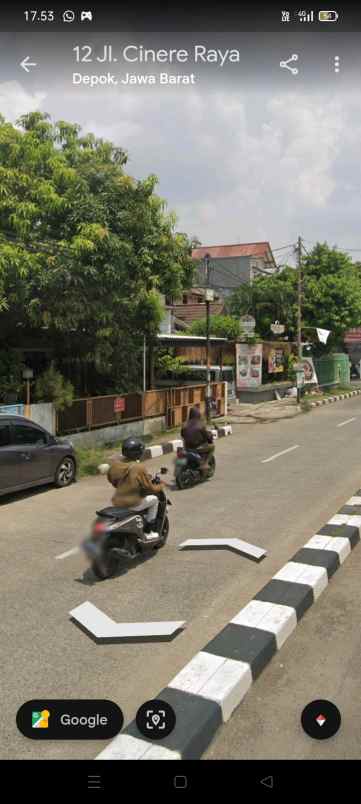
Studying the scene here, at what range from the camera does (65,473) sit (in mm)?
10438

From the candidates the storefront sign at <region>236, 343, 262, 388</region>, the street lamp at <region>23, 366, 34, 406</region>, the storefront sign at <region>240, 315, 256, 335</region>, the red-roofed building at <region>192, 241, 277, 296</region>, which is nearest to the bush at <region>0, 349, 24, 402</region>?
the street lamp at <region>23, 366, 34, 406</region>

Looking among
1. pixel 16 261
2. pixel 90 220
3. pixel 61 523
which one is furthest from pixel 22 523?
pixel 90 220

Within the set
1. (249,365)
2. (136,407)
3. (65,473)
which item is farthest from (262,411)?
(65,473)

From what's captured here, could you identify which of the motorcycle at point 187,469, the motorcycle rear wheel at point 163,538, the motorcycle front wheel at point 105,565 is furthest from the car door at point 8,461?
the motorcycle front wheel at point 105,565

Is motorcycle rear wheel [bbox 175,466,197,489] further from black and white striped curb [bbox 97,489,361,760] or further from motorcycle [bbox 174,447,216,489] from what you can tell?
black and white striped curb [bbox 97,489,361,760]

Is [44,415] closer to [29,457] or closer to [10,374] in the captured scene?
[10,374]

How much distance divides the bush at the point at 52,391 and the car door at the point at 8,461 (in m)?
3.74

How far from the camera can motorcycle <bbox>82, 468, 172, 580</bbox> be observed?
18.1ft

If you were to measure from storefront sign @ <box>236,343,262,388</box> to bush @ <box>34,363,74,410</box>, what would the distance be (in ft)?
43.4

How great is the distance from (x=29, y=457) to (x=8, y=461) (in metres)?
0.49

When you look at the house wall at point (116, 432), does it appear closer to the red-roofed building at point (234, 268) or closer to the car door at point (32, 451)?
the car door at point (32, 451)

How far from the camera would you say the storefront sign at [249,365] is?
25078 mm

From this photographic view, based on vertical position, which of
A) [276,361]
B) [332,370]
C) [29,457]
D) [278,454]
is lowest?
[278,454]

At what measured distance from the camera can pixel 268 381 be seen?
28188 millimetres
